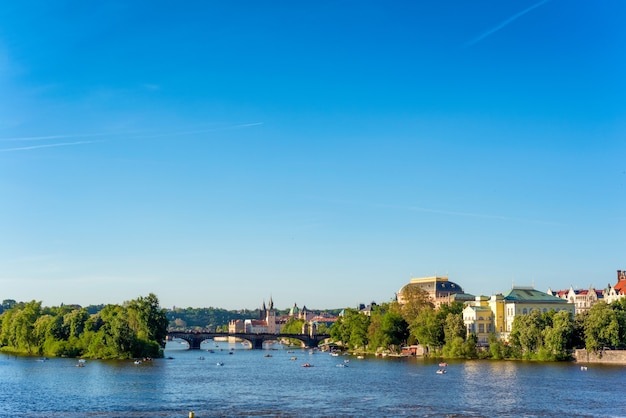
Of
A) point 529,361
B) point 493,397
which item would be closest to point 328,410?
point 493,397

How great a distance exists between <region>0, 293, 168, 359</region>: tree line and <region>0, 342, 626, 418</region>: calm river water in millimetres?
7800

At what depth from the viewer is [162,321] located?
524 ft

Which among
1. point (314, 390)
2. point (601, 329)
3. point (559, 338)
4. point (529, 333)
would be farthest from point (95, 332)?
point (601, 329)

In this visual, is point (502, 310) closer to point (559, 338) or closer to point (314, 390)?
point (559, 338)

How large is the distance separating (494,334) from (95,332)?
85.2m

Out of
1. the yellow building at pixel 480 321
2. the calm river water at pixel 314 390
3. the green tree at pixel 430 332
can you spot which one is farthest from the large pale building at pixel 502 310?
the calm river water at pixel 314 390

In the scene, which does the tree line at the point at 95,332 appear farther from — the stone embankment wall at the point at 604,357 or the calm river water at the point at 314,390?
the stone embankment wall at the point at 604,357

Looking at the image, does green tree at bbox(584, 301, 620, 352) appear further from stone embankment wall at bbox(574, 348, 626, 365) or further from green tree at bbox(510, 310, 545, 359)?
green tree at bbox(510, 310, 545, 359)

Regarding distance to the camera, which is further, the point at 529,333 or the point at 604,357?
the point at 529,333

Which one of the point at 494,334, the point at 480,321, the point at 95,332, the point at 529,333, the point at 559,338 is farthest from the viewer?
the point at 480,321

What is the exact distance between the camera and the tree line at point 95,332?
147m

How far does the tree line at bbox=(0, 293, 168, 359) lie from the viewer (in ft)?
483

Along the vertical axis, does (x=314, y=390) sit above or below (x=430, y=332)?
below

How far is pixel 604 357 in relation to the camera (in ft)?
438
